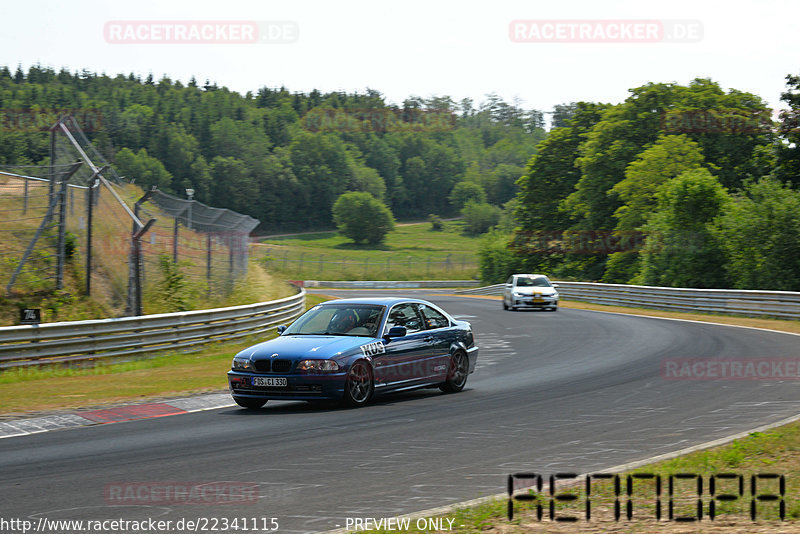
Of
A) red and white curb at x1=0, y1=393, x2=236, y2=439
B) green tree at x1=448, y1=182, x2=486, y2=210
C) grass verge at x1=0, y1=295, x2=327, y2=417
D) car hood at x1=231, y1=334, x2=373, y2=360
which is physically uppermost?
green tree at x1=448, y1=182, x2=486, y2=210

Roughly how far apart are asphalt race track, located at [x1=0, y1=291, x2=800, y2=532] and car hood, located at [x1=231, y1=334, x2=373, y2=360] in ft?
2.41

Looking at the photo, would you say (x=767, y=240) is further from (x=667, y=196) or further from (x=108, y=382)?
(x=108, y=382)

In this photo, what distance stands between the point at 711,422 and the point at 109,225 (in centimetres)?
1851

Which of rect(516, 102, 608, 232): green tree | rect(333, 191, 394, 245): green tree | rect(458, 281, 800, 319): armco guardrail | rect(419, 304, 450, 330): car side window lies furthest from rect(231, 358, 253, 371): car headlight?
rect(333, 191, 394, 245): green tree

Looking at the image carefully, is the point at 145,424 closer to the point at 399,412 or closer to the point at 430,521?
the point at 399,412

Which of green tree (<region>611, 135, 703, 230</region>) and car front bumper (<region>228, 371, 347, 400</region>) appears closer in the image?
car front bumper (<region>228, 371, 347, 400</region>)

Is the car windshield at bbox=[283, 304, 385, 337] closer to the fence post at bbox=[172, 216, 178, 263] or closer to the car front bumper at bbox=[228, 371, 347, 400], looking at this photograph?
the car front bumper at bbox=[228, 371, 347, 400]

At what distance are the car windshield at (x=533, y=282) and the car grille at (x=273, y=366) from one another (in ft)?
93.0

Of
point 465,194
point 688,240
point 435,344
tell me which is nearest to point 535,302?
point 688,240

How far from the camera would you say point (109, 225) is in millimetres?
24938

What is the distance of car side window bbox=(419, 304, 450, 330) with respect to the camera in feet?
45.0

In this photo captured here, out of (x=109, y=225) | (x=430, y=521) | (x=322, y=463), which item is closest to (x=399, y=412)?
(x=322, y=463)

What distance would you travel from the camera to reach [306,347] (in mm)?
11984

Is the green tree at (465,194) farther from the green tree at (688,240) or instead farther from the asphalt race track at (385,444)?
the asphalt race track at (385,444)
